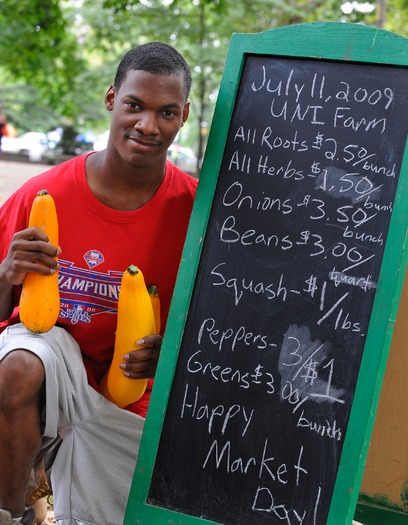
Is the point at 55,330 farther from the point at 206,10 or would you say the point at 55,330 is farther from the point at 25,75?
the point at 206,10

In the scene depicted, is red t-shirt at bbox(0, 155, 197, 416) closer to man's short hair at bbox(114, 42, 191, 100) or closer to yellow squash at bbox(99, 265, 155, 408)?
yellow squash at bbox(99, 265, 155, 408)

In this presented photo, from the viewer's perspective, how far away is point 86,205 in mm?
3203

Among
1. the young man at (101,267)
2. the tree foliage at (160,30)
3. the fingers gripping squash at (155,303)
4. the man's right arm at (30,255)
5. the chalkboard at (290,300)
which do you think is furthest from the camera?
the tree foliage at (160,30)

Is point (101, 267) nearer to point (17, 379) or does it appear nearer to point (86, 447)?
point (17, 379)

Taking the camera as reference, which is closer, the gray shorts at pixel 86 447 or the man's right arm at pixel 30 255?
the man's right arm at pixel 30 255

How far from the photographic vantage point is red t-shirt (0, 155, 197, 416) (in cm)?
317

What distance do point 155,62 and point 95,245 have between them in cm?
72

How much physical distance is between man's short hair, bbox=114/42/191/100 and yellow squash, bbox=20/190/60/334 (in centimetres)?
59

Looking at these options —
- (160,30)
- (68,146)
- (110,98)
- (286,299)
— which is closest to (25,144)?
(68,146)

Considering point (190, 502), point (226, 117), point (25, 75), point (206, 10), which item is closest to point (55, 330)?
point (190, 502)

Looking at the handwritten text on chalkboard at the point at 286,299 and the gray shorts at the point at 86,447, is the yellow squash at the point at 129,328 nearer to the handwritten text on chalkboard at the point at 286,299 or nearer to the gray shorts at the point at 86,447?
the gray shorts at the point at 86,447

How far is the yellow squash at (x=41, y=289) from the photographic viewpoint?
2.91 metres

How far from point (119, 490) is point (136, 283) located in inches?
33.1

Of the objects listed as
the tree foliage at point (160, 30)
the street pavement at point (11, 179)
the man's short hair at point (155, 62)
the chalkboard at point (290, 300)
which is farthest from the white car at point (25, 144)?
the chalkboard at point (290, 300)
